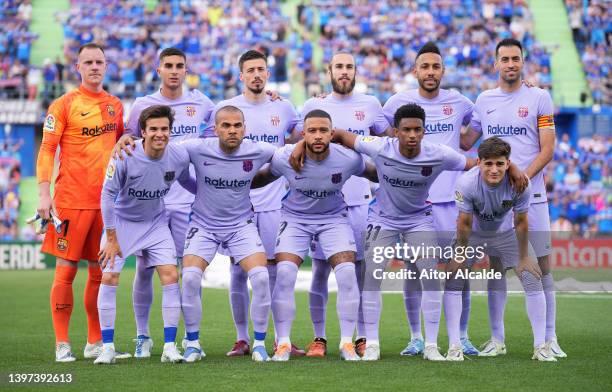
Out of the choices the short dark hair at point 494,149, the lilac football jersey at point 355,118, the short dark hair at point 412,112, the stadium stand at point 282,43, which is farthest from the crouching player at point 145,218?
the stadium stand at point 282,43

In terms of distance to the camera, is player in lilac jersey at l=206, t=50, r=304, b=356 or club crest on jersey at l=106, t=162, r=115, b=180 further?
player in lilac jersey at l=206, t=50, r=304, b=356

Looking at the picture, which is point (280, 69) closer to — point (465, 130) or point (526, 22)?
point (526, 22)

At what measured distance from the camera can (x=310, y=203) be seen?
9180 millimetres

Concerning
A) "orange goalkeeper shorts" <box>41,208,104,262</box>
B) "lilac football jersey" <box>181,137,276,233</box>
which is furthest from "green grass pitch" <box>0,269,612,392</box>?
"lilac football jersey" <box>181,137,276,233</box>

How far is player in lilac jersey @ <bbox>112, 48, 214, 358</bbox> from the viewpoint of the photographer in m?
9.35

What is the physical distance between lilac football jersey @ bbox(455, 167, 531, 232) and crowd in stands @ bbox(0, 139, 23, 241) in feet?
63.8

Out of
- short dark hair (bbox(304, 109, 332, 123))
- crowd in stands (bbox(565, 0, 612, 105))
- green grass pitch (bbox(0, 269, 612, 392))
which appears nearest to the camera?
green grass pitch (bbox(0, 269, 612, 392))

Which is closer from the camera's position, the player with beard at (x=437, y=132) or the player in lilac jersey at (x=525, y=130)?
the player in lilac jersey at (x=525, y=130)

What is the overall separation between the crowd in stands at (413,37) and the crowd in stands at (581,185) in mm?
3061

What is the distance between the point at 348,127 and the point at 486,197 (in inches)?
67.2

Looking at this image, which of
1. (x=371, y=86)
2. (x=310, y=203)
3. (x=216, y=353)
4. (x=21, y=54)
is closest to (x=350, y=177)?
(x=310, y=203)

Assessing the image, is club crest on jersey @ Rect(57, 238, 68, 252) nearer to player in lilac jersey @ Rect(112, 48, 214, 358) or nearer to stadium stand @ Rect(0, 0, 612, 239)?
player in lilac jersey @ Rect(112, 48, 214, 358)

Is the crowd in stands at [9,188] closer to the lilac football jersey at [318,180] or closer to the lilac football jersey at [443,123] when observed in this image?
the lilac football jersey at [318,180]

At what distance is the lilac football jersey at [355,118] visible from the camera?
384 inches
